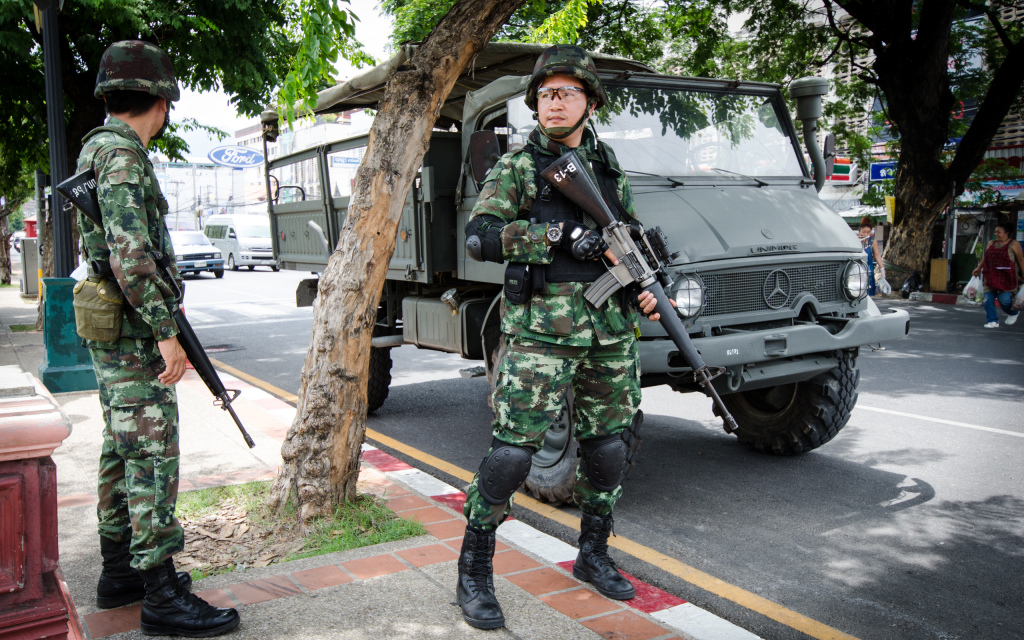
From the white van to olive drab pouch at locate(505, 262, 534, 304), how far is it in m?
27.8

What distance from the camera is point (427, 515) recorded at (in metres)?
4.12

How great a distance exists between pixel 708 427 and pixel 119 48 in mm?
4835

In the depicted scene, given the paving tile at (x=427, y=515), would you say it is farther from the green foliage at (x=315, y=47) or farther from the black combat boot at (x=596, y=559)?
the green foliage at (x=315, y=47)

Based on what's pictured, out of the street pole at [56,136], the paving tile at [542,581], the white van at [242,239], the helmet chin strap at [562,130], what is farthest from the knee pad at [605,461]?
the white van at [242,239]

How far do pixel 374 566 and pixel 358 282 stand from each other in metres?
1.29

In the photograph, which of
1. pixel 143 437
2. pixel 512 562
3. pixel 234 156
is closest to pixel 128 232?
pixel 143 437

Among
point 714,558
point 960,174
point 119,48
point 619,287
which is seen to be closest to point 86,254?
point 119,48

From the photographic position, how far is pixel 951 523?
4.28 meters

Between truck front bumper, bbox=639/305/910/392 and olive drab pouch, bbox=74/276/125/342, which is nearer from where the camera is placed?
olive drab pouch, bbox=74/276/125/342

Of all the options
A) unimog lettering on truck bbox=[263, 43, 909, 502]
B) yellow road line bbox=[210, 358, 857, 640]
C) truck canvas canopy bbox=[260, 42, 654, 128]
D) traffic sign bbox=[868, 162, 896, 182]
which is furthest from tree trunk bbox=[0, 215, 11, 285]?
yellow road line bbox=[210, 358, 857, 640]

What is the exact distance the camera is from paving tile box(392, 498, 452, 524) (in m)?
4.05

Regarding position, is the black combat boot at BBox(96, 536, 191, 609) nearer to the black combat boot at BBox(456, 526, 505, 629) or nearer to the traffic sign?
the black combat boot at BBox(456, 526, 505, 629)

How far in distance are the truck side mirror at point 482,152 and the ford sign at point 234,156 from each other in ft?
125

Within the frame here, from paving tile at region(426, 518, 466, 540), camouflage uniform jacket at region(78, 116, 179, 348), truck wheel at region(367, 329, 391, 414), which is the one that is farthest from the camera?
truck wheel at region(367, 329, 391, 414)
